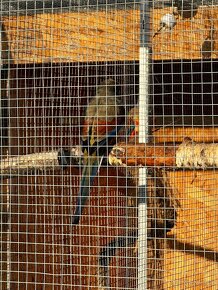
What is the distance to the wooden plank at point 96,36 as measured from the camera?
1927 millimetres

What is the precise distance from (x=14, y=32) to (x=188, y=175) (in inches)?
38.1

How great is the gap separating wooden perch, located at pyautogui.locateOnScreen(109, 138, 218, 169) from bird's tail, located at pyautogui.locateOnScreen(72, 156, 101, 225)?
0.80 feet

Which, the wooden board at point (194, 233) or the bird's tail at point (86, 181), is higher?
the bird's tail at point (86, 181)

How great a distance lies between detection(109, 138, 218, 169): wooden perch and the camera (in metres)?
1.63

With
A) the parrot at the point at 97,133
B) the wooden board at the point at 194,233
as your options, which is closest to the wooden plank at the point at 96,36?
the parrot at the point at 97,133

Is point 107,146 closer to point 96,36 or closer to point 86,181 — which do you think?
point 86,181

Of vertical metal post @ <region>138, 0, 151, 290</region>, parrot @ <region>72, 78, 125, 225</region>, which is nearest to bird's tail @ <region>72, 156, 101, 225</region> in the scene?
parrot @ <region>72, 78, 125, 225</region>

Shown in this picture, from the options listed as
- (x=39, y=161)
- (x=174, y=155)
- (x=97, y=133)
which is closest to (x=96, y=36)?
(x=97, y=133)

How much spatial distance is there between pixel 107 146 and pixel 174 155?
14.7 inches

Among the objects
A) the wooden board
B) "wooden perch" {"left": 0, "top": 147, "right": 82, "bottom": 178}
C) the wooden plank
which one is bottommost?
the wooden board

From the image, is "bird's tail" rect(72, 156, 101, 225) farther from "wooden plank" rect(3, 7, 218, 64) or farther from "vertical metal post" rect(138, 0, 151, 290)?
"wooden plank" rect(3, 7, 218, 64)

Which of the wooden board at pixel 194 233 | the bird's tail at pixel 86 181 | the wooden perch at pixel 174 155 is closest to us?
the wooden perch at pixel 174 155

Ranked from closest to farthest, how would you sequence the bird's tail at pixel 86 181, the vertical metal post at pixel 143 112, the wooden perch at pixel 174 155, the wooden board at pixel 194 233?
1. the wooden perch at pixel 174 155
2. the vertical metal post at pixel 143 112
3. the bird's tail at pixel 86 181
4. the wooden board at pixel 194 233

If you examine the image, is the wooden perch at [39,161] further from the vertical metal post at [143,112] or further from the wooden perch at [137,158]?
the vertical metal post at [143,112]
